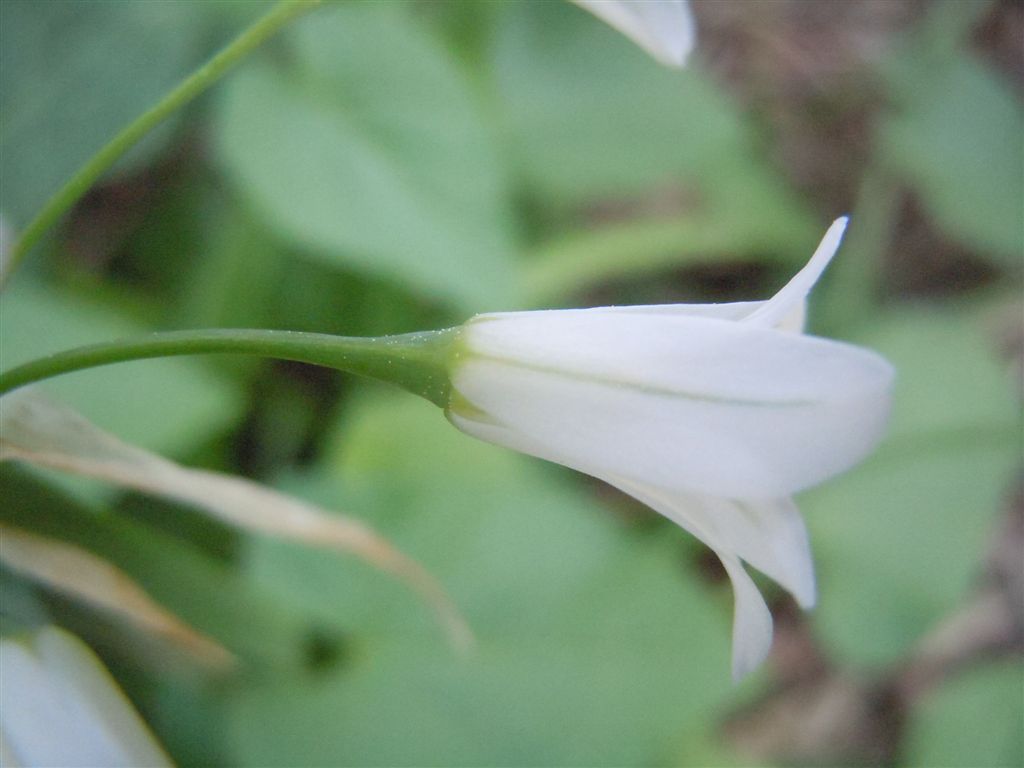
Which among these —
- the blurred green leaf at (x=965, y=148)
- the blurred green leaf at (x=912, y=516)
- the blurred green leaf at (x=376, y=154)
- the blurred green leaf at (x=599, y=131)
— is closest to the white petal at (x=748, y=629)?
the blurred green leaf at (x=376, y=154)

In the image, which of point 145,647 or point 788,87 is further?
point 788,87

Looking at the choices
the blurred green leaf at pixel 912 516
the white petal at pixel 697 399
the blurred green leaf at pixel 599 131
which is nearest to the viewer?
the white petal at pixel 697 399

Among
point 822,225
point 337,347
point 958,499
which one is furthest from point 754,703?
point 337,347

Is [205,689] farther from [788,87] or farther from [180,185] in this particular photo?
[788,87]

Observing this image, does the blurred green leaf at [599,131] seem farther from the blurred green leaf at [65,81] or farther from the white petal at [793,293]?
the white petal at [793,293]

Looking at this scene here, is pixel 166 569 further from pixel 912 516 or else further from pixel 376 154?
pixel 912 516

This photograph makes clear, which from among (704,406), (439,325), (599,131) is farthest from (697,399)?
(599,131)

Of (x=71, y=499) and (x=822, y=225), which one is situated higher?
(x=822, y=225)

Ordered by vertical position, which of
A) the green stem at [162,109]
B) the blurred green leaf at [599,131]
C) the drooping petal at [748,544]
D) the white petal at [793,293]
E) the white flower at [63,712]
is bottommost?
the white flower at [63,712]
